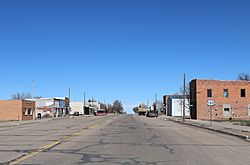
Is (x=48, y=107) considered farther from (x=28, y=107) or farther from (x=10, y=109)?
(x=10, y=109)

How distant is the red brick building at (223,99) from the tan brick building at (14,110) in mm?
31424

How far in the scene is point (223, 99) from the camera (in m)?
75.8

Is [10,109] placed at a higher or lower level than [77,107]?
lower

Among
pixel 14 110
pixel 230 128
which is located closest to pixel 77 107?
pixel 14 110

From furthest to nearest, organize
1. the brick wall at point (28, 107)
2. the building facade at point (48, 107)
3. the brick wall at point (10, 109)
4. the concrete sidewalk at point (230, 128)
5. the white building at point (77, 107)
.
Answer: the white building at point (77, 107) < the building facade at point (48, 107) < the brick wall at point (28, 107) < the brick wall at point (10, 109) < the concrete sidewalk at point (230, 128)

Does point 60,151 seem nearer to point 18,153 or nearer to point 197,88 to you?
point 18,153

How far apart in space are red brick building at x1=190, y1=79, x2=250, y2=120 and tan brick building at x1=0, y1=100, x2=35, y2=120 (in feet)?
103

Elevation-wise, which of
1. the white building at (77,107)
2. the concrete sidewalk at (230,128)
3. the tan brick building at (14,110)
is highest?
the white building at (77,107)

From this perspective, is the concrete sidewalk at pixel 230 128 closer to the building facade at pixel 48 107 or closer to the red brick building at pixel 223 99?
the red brick building at pixel 223 99

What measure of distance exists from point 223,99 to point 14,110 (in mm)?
37698

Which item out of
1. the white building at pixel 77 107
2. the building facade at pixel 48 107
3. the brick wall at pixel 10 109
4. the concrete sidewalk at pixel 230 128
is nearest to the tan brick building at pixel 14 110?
the brick wall at pixel 10 109

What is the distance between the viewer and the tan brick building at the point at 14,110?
7438cm

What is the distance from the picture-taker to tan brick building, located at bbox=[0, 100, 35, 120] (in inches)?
2928

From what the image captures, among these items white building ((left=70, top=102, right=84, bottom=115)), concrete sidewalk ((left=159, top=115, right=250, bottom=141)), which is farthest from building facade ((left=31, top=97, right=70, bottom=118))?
concrete sidewalk ((left=159, top=115, right=250, bottom=141))
